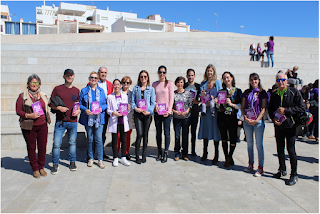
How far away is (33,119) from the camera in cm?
439

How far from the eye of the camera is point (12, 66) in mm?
10336

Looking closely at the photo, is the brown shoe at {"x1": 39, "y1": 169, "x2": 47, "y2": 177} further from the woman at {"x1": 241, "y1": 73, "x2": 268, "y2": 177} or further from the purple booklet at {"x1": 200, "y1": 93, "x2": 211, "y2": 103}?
the woman at {"x1": 241, "y1": 73, "x2": 268, "y2": 177}

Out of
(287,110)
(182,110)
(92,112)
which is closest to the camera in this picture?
(287,110)

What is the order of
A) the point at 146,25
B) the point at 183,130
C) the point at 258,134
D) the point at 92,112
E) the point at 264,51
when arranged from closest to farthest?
the point at 258,134, the point at 92,112, the point at 183,130, the point at 264,51, the point at 146,25

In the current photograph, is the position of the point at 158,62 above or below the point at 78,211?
above

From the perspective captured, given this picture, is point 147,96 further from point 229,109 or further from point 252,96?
point 252,96

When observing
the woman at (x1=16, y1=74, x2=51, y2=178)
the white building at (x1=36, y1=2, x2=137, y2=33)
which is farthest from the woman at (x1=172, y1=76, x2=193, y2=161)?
the white building at (x1=36, y1=2, x2=137, y2=33)

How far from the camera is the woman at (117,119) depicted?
16.8 feet

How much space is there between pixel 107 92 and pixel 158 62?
685 centimetres

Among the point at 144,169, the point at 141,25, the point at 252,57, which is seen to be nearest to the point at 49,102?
the point at 144,169

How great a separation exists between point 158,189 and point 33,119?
264 centimetres

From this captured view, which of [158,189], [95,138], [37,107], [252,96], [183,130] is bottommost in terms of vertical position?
[158,189]

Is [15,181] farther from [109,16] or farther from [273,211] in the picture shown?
[109,16]

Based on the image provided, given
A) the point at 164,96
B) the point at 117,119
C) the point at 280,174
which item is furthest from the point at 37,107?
the point at 280,174
